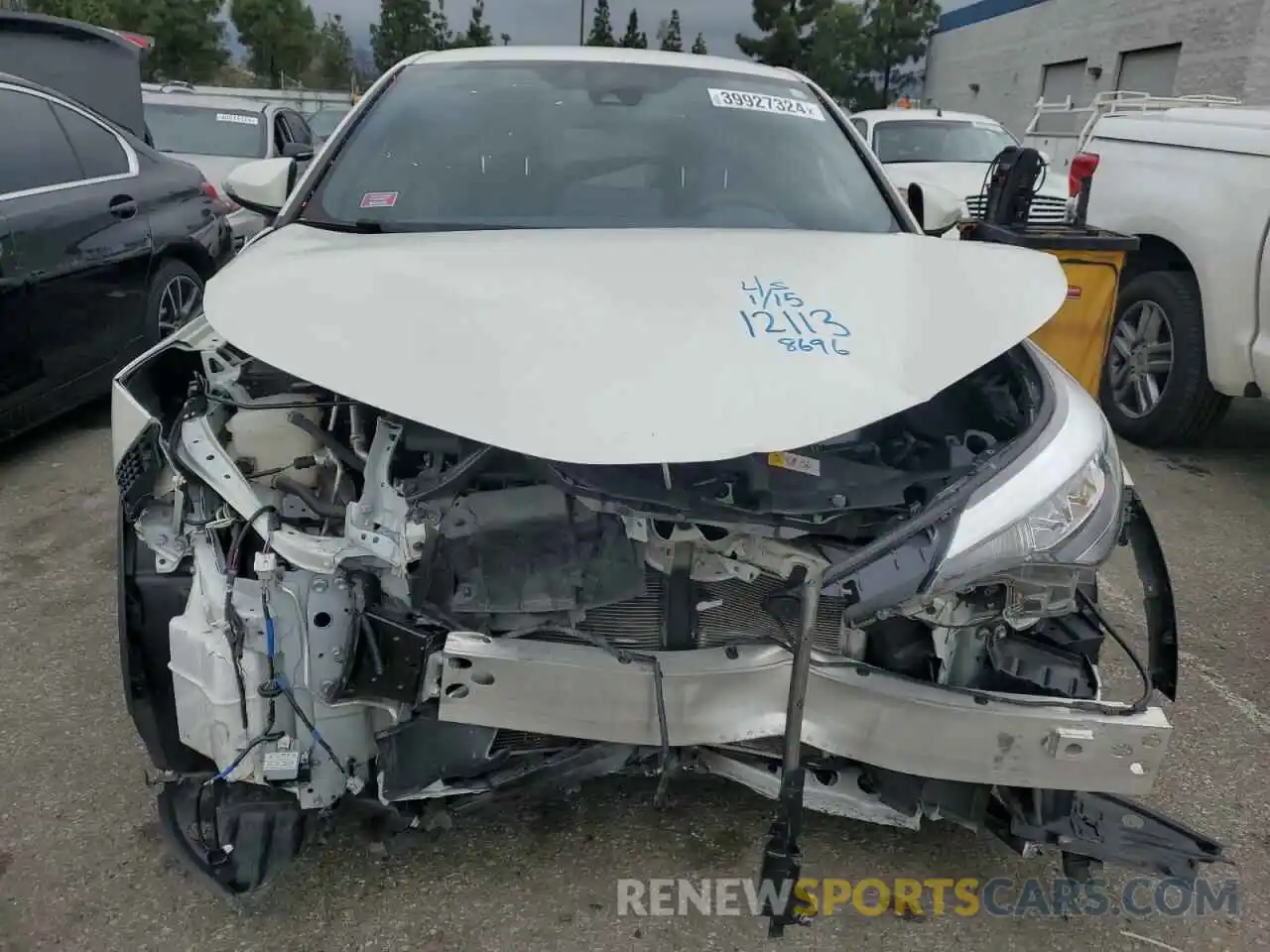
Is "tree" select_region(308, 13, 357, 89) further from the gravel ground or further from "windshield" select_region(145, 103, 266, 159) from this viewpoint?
the gravel ground

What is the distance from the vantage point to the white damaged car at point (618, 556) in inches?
71.6

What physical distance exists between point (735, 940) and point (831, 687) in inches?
24.1

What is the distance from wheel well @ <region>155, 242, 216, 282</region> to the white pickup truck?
4748 millimetres

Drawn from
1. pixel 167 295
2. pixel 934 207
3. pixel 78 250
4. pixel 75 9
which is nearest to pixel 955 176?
pixel 934 207

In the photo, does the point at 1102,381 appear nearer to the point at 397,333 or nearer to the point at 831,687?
the point at 831,687

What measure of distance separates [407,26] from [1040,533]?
143ft

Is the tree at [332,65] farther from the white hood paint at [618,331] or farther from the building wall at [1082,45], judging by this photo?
the white hood paint at [618,331]

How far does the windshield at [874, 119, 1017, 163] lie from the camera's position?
9375mm

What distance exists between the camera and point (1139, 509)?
6.86ft

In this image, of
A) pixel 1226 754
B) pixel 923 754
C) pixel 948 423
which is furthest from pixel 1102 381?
pixel 923 754

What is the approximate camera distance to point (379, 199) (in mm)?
2875

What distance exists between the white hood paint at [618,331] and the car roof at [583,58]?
3.63 ft

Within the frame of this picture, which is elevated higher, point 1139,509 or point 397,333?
point 397,333

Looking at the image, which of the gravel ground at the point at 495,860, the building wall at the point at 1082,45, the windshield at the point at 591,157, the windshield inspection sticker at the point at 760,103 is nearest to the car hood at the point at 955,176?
the windshield inspection sticker at the point at 760,103
